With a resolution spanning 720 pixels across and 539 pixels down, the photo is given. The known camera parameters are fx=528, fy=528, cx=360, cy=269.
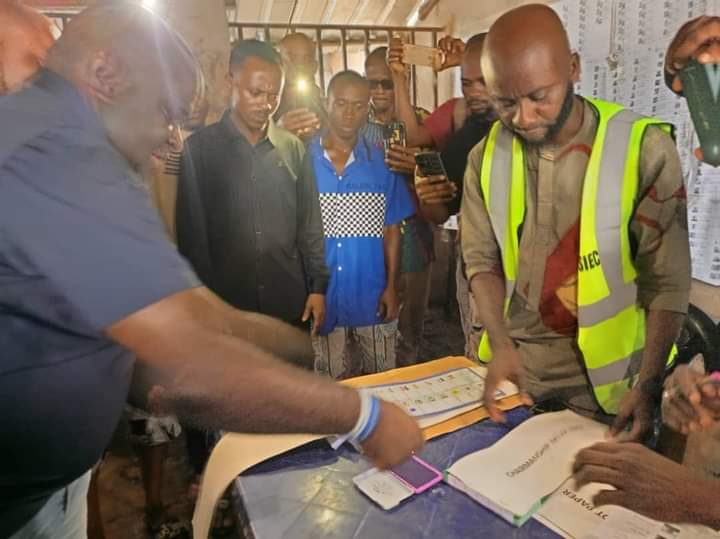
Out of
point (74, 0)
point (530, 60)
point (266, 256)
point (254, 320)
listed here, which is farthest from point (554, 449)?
point (74, 0)

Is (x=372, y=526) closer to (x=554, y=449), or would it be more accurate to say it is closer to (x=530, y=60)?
(x=554, y=449)

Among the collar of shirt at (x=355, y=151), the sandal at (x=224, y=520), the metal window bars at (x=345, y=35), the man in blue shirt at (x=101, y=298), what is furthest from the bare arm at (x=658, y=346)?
the metal window bars at (x=345, y=35)

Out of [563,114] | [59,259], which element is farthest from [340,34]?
[59,259]

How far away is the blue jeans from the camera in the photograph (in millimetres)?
1200

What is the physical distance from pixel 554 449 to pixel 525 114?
85cm

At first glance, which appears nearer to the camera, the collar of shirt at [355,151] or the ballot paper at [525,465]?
the ballot paper at [525,465]

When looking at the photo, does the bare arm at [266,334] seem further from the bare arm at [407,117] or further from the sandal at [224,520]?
the bare arm at [407,117]

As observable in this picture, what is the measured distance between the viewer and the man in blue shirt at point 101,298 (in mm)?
762

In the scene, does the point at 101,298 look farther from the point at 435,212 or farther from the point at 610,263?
the point at 435,212

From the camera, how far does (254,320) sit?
4.77ft

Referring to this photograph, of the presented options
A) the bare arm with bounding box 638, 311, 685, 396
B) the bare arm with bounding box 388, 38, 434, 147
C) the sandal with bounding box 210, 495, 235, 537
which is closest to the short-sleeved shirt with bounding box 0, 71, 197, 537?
the sandal with bounding box 210, 495, 235, 537

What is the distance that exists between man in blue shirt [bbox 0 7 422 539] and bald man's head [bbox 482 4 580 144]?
2.59 ft

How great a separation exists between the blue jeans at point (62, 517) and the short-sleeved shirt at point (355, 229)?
1340 millimetres

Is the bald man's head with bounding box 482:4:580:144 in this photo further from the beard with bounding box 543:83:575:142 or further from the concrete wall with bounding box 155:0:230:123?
the concrete wall with bounding box 155:0:230:123
